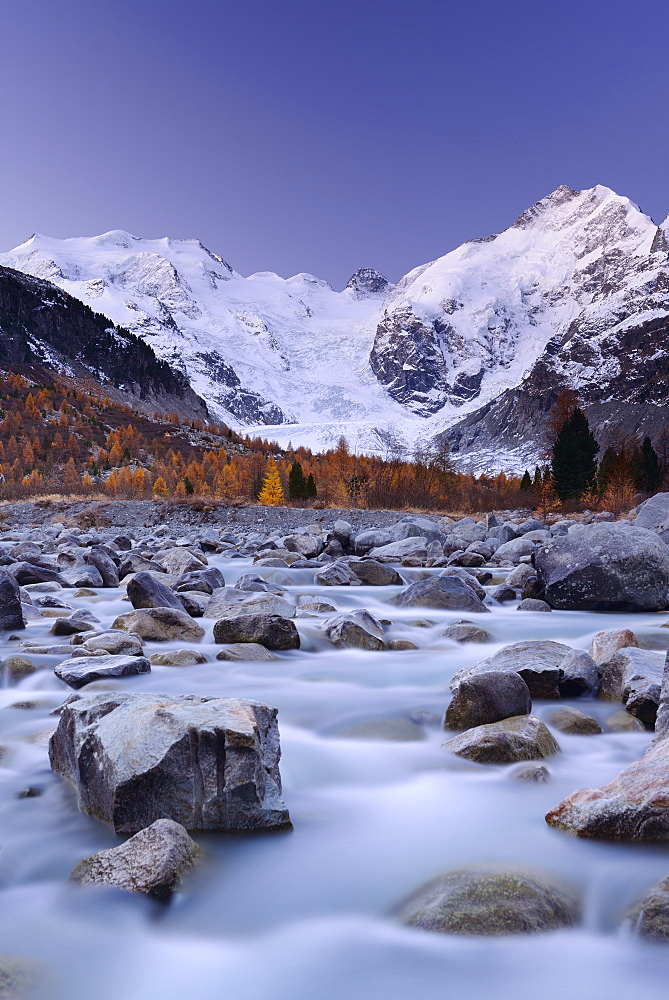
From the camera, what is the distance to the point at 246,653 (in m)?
7.82

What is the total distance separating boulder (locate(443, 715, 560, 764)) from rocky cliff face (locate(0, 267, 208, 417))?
470ft

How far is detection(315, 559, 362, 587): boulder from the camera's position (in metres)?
14.7

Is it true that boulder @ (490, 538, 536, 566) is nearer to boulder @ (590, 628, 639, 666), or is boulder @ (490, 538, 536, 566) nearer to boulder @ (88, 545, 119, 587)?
boulder @ (88, 545, 119, 587)

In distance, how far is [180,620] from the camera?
864cm

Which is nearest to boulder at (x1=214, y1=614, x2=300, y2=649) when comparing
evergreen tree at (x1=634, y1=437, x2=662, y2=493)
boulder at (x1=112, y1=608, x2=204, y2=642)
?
boulder at (x1=112, y1=608, x2=204, y2=642)

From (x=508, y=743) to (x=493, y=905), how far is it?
75.5 inches

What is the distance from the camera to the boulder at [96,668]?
638 cm

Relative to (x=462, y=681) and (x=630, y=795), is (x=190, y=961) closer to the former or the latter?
(x=630, y=795)

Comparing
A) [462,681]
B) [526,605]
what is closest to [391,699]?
[462,681]

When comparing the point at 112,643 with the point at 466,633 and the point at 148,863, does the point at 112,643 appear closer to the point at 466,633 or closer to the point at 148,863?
the point at 466,633

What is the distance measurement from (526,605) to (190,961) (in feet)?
30.5

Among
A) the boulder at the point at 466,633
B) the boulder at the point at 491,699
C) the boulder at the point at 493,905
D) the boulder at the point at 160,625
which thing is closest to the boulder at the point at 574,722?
the boulder at the point at 491,699

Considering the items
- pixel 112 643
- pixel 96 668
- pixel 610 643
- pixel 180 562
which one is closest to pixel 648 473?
pixel 180 562

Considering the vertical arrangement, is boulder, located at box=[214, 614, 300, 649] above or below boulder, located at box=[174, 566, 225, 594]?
below
